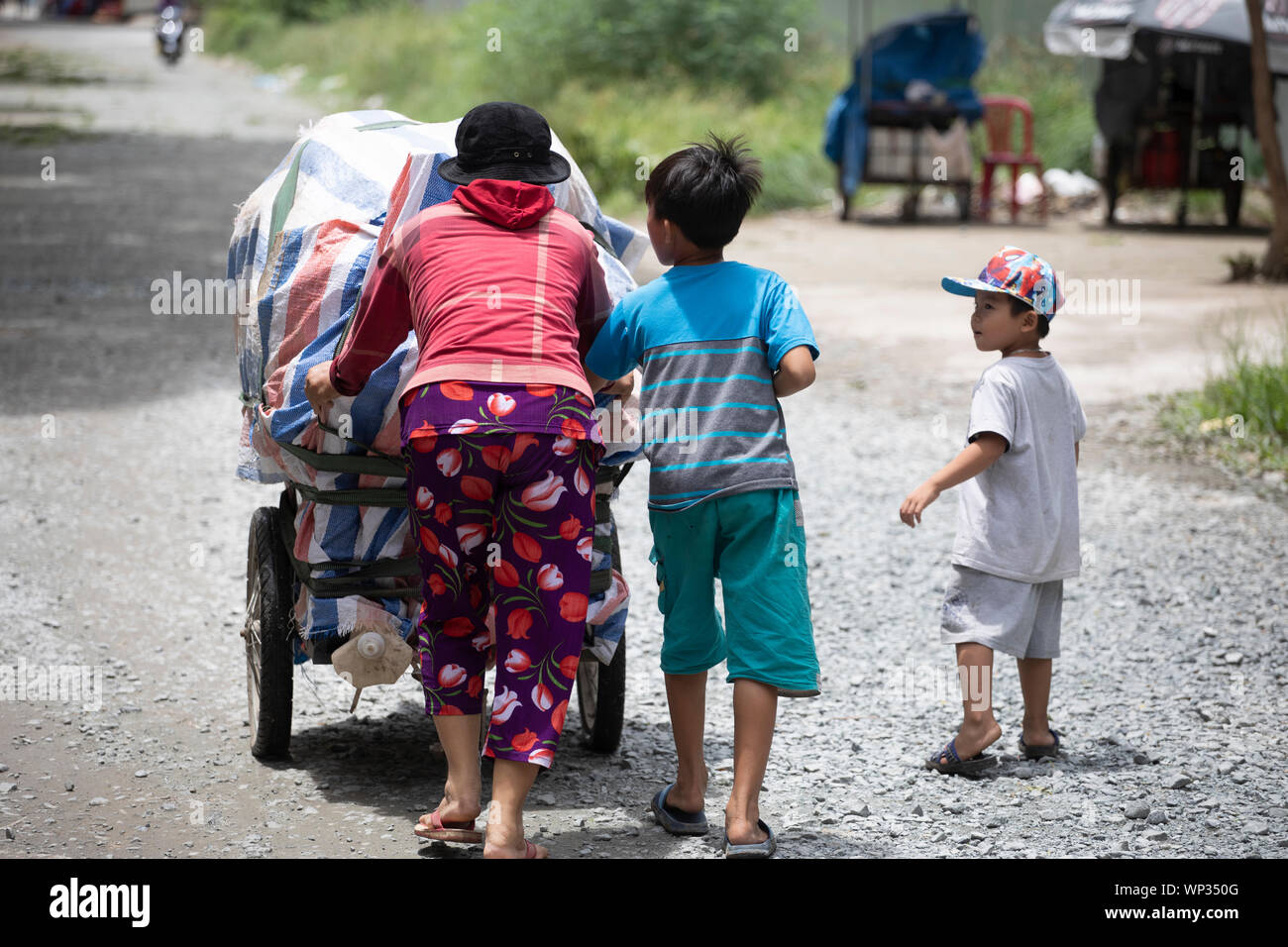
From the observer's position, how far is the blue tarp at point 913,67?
16047mm

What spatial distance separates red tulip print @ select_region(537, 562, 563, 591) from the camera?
125 inches

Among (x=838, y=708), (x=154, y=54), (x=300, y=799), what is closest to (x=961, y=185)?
(x=838, y=708)

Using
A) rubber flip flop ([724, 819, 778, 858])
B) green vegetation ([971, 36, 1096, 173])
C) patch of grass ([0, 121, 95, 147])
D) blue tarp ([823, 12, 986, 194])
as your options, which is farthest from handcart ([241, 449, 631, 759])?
patch of grass ([0, 121, 95, 147])

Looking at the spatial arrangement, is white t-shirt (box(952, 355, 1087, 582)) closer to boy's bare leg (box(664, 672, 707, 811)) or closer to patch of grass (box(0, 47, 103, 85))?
boy's bare leg (box(664, 672, 707, 811))

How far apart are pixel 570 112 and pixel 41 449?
13248 millimetres

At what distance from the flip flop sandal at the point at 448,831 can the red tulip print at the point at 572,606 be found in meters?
0.52

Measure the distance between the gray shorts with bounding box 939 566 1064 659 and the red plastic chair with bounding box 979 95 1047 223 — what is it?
42.5 feet

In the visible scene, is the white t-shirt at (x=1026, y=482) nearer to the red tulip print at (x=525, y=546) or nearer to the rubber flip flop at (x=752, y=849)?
the rubber flip flop at (x=752, y=849)

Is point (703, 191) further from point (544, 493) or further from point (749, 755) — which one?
point (749, 755)

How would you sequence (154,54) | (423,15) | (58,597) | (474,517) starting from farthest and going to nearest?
1. (154,54)
2. (423,15)
3. (58,597)
4. (474,517)

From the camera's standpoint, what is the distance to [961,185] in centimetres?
1606

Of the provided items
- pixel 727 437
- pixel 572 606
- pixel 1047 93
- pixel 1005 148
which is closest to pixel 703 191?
pixel 727 437

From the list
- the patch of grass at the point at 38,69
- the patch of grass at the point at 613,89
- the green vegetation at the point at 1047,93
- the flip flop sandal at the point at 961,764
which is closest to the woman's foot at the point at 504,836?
the flip flop sandal at the point at 961,764

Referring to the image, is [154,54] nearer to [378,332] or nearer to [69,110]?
[69,110]
